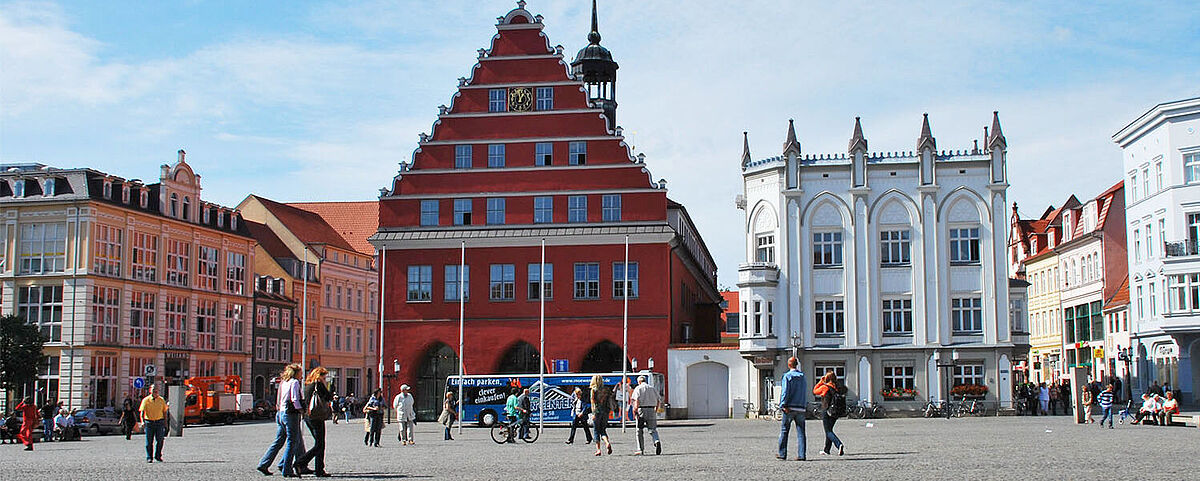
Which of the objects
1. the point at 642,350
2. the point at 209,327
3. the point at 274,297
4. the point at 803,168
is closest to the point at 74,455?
the point at 642,350

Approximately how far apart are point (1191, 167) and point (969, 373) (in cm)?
1293

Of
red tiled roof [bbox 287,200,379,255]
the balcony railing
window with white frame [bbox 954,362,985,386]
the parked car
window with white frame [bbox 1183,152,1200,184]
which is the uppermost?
red tiled roof [bbox 287,200,379,255]

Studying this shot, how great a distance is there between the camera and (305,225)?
325 feet

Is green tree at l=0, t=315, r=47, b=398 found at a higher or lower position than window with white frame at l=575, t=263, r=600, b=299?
lower

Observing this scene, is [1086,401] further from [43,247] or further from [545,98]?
[43,247]

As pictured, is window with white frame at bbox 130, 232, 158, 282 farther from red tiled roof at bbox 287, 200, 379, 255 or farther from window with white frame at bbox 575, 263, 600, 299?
red tiled roof at bbox 287, 200, 379, 255

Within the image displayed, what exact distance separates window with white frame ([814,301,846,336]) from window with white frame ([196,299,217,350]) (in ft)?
132

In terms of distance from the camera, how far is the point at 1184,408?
56.4 m

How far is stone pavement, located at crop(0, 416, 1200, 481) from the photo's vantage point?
65.4 feet

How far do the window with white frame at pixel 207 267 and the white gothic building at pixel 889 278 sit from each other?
37393 mm

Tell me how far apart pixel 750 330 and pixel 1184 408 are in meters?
19.1

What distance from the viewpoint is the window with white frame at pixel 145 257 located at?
72812 millimetres

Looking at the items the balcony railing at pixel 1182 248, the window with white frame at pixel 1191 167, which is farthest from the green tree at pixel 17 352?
the window with white frame at pixel 1191 167

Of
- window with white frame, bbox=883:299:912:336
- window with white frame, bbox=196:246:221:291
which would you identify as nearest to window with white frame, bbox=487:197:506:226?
window with white frame, bbox=883:299:912:336
